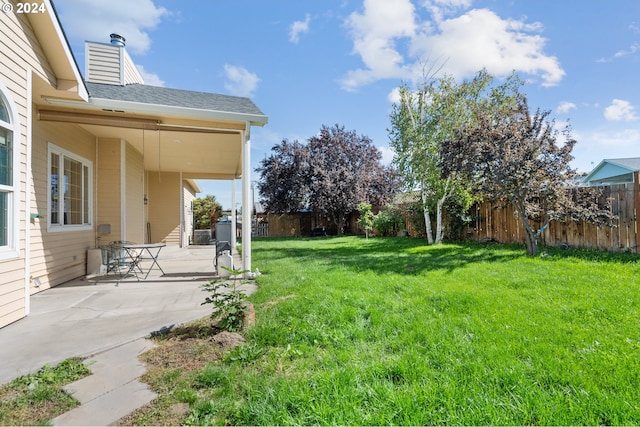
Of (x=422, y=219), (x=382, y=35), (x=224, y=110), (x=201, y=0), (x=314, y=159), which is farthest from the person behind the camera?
(x=314, y=159)

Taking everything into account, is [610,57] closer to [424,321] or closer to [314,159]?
[424,321]

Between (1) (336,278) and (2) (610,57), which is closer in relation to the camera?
(1) (336,278)

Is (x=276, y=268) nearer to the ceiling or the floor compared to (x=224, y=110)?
nearer to the floor

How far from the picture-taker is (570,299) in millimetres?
3834

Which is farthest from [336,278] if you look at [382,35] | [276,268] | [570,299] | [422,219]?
[422,219]

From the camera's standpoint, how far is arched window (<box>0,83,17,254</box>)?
3643mm

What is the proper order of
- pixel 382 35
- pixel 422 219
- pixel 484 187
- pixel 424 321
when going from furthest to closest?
pixel 422 219, pixel 382 35, pixel 484 187, pixel 424 321

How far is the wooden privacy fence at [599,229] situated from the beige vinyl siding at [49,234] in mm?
11120

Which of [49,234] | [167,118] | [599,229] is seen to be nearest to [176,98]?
[167,118]

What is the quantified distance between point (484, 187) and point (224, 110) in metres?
6.37

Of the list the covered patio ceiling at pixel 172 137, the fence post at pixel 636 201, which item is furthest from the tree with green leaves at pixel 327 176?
the fence post at pixel 636 201

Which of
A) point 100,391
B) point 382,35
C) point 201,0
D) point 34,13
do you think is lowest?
point 100,391

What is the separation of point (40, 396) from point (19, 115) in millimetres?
3589

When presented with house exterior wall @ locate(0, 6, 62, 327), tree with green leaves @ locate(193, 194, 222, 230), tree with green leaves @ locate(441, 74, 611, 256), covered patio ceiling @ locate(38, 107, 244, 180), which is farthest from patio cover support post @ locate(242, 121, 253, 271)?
tree with green leaves @ locate(193, 194, 222, 230)
